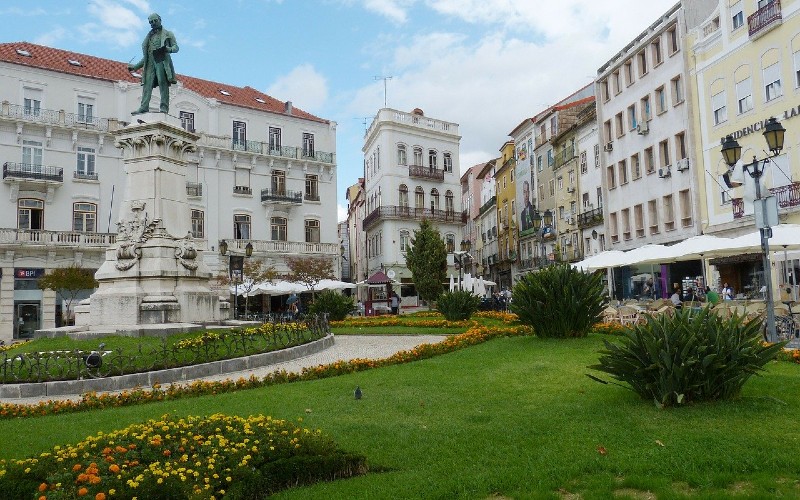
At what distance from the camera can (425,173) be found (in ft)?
178

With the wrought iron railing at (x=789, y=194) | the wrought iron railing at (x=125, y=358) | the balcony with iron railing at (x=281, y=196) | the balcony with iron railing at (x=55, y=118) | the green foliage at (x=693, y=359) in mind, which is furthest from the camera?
the balcony with iron railing at (x=281, y=196)

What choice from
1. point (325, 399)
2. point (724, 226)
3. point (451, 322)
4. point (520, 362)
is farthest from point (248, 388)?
point (724, 226)

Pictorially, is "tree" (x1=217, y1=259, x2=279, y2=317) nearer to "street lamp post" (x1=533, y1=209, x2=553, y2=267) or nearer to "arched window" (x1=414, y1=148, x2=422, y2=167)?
"arched window" (x1=414, y1=148, x2=422, y2=167)

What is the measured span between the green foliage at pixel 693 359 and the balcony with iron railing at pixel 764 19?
2400 centimetres

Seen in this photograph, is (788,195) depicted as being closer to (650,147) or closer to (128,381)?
(650,147)

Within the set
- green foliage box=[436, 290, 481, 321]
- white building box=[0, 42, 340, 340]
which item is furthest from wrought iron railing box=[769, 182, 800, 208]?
white building box=[0, 42, 340, 340]

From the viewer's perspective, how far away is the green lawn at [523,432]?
14.9 ft

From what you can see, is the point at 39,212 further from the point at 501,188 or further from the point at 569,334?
the point at 501,188

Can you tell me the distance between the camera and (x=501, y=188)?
2504 inches

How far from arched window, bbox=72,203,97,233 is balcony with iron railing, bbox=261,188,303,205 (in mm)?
10946

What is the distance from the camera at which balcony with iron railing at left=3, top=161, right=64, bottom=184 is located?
3475 cm

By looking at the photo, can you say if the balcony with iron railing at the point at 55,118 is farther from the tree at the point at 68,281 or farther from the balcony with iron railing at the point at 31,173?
the tree at the point at 68,281

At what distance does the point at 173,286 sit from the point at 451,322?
9.68 m

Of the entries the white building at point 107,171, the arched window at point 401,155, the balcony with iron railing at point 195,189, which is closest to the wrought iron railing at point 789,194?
the white building at point 107,171
